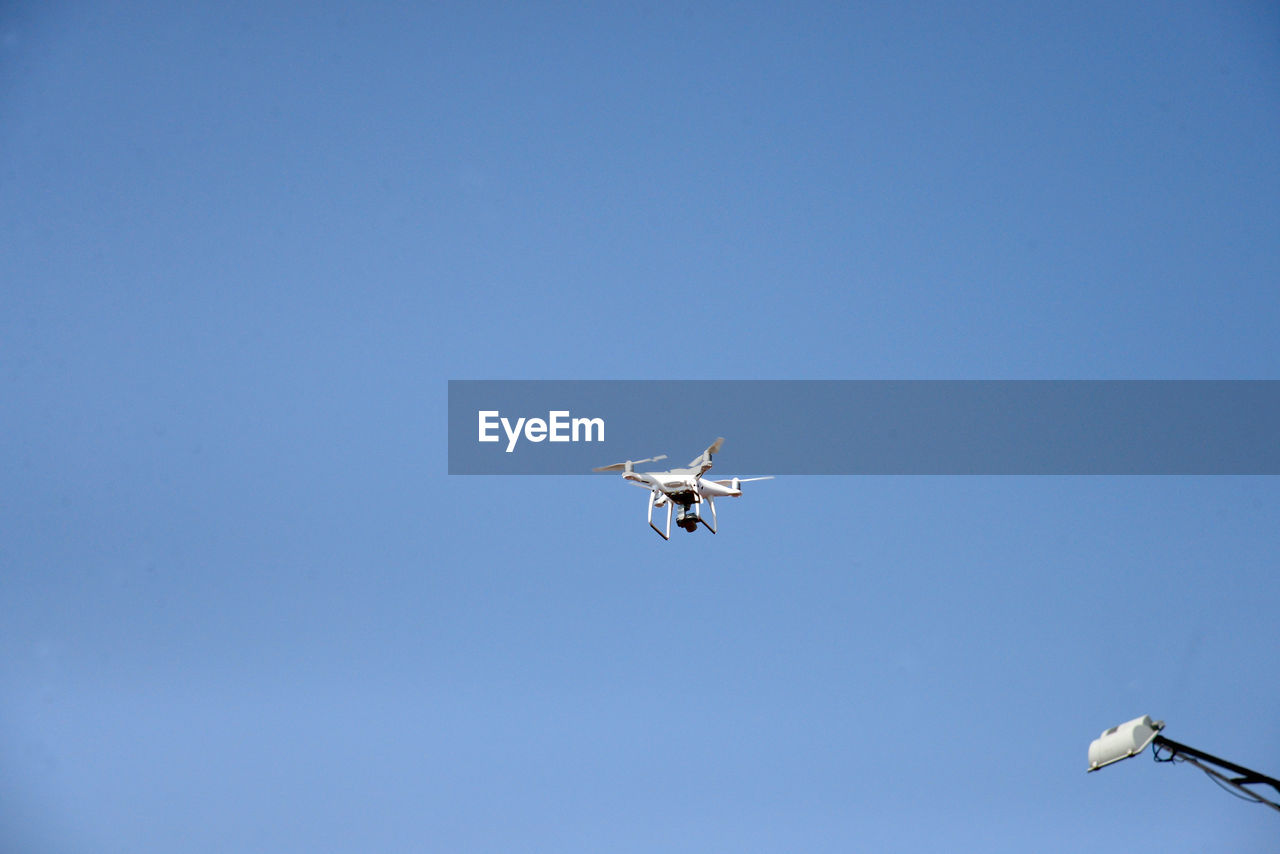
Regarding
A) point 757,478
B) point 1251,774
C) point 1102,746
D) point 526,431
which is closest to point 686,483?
point 757,478

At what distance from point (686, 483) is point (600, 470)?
5.65m

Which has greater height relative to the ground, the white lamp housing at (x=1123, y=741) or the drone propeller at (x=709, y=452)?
the drone propeller at (x=709, y=452)

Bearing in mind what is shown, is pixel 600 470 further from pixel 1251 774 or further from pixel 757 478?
pixel 1251 774

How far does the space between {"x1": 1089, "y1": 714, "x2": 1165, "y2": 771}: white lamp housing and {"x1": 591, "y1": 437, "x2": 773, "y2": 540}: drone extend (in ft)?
92.3

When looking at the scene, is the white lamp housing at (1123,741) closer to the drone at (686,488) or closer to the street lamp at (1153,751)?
the street lamp at (1153,751)

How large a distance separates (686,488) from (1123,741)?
3017 cm

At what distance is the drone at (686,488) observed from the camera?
213ft

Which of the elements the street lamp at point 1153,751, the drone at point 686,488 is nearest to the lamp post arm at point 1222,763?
the street lamp at point 1153,751

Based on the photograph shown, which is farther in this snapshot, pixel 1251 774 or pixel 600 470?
pixel 600 470

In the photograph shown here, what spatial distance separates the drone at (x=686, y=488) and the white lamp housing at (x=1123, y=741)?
28.1 metres

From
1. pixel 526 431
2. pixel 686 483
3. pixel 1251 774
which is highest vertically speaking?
pixel 526 431

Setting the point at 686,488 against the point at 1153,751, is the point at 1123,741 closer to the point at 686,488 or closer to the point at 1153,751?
the point at 1153,751

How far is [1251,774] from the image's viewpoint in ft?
120

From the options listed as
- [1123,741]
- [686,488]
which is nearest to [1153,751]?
[1123,741]
